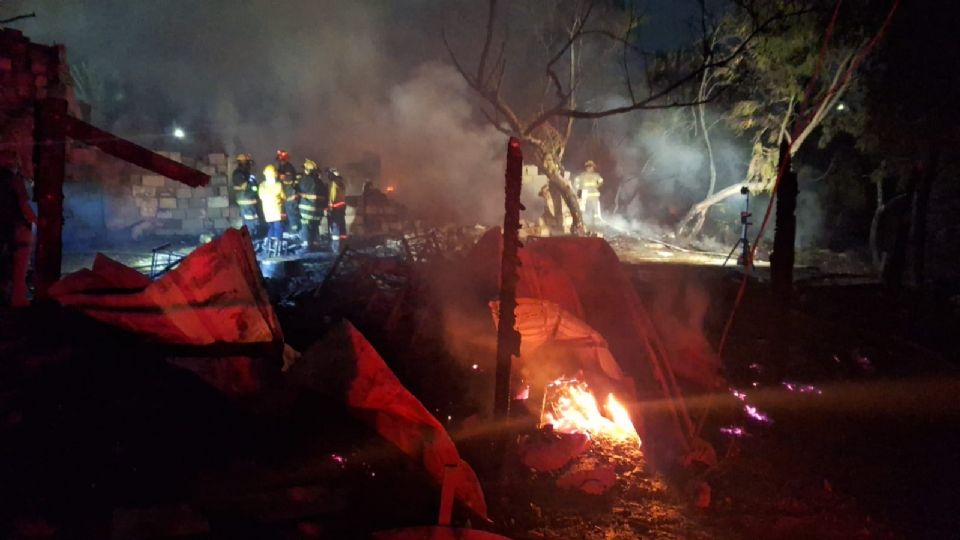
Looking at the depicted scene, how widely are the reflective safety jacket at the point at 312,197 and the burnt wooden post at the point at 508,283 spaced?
951 cm

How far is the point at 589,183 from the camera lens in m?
19.7

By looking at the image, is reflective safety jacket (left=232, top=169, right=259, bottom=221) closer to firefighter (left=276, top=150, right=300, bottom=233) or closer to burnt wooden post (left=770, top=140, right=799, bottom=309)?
firefighter (left=276, top=150, right=300, bottom=233)

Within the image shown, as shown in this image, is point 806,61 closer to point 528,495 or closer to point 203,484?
point 528,495

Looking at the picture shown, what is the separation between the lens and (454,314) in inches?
215

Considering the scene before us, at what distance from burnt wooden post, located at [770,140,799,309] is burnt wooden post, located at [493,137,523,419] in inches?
134

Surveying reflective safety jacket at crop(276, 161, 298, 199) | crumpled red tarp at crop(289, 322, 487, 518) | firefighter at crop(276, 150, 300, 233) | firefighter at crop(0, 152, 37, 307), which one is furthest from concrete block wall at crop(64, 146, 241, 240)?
crumpled red tarp at crop(289, 322, 487, 518)

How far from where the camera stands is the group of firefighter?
41.6 feet

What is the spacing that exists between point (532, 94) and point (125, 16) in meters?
16.0

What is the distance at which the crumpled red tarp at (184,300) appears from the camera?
11.0ft

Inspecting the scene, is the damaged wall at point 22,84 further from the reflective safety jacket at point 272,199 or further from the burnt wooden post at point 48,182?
the burnt wooden post at point 48,182

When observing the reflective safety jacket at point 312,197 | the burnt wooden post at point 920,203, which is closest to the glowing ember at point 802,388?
the burnt wooden post at point 920,203

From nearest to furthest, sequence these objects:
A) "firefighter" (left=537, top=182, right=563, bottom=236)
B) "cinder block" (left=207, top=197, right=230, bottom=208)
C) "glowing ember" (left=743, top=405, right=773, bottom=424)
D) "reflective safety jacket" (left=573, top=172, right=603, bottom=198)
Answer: "glowing ember" (left=743, top=405, right=773, bottom=424) < "cinder block" (left=207, top=197, right=230, bottom=208) < "firefighter" (left=537, top=182, right=563, bottom=236) < "reflective safety jacket" (left=573, top=172, right=603, bottom=198)

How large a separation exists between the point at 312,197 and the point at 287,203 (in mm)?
799

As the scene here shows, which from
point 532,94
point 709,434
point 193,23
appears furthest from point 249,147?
point 709,434
